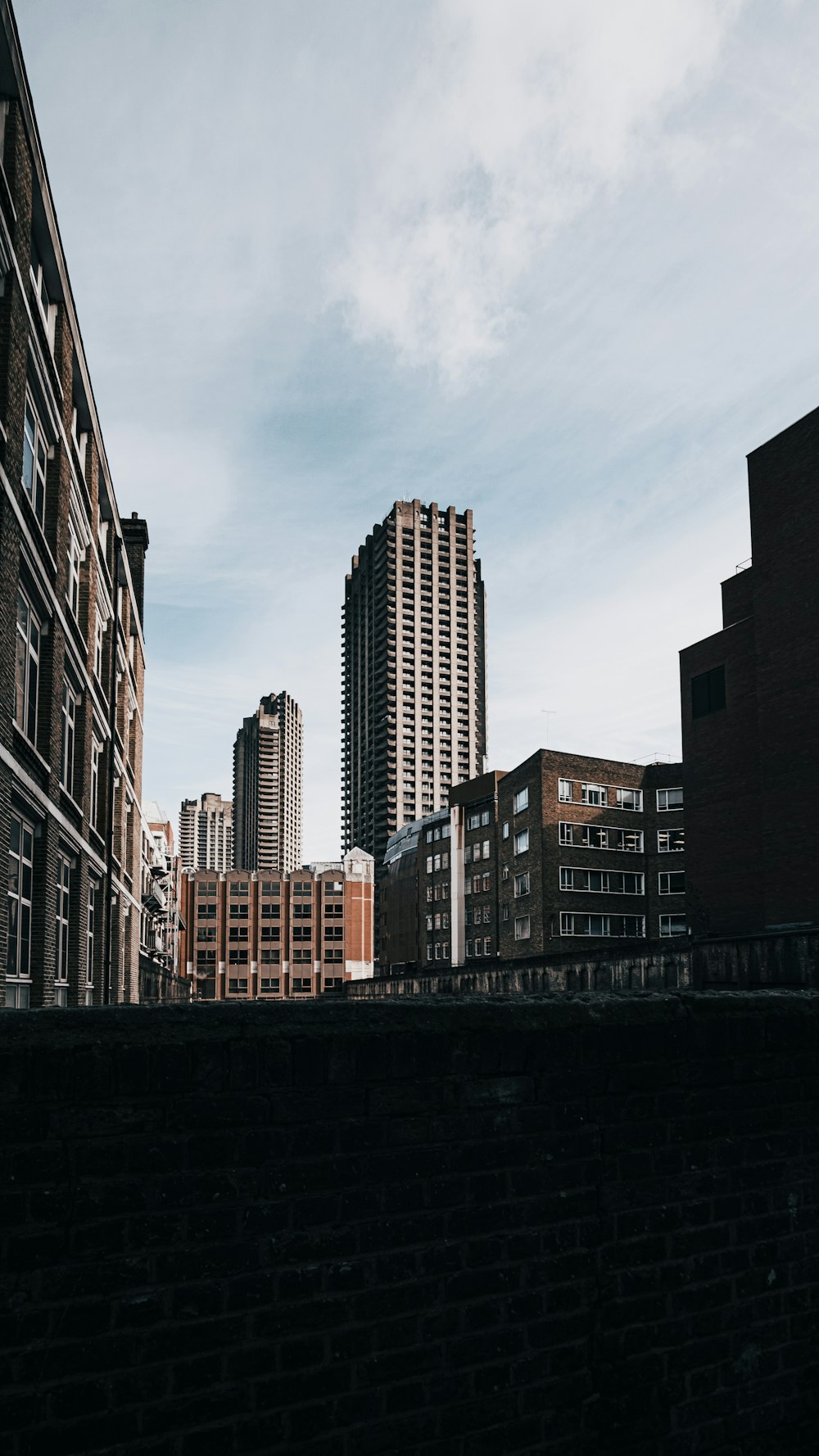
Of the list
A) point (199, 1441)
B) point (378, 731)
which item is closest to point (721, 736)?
point (199, 1441)

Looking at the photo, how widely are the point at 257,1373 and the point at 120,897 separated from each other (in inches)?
1200

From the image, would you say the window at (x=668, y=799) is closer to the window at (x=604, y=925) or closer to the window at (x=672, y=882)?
the window at (x=672, y=882)

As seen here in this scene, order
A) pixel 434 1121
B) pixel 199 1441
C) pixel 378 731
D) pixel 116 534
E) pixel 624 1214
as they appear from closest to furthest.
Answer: pixel 199 1441 → pixel 434 1121 → pixel 624 1214 → pixel 116 534 → pixel 378 731

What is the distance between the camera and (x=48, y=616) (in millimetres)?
18578

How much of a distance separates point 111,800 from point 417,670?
533 feet

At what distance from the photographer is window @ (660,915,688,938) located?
62.6m

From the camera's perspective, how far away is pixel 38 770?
17609 millimetres

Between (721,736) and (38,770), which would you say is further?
(721,736)

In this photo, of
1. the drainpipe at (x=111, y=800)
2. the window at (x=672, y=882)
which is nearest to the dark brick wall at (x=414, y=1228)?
the drainpipe at (x=111, y=800)

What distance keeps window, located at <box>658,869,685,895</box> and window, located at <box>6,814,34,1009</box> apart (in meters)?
52.6

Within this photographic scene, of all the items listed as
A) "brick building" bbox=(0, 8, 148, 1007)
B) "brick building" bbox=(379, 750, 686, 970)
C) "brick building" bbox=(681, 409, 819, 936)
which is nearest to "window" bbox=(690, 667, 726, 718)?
"brick building" bbox=(681, 409, 819, 936)

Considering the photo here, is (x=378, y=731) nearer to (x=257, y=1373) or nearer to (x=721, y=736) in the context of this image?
(x=721, y=736)

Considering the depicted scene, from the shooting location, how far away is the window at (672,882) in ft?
210

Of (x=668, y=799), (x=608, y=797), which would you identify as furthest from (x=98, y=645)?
(x=668, y=799)
